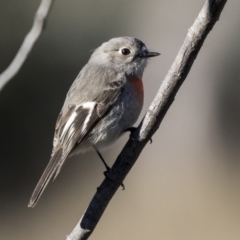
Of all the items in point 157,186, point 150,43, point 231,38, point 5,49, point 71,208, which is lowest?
point 71,208

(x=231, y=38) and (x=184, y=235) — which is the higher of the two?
(x=231, y=38)

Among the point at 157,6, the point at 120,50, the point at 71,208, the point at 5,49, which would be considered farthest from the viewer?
the point at 157,6

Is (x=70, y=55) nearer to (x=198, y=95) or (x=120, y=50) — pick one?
(x=198, y=95)

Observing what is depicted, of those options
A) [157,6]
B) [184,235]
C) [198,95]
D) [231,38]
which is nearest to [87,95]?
[184,235]

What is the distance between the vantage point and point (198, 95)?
1062 cm

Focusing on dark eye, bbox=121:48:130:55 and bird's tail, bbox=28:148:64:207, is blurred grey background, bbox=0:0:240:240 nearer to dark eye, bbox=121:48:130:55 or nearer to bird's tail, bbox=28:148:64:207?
dark eye, bbox=121:48:130:55

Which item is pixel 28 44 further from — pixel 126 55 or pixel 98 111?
pixel 126 55

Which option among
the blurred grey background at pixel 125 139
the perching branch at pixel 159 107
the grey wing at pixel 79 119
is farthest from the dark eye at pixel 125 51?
the blurred grey background at pixel 125 139

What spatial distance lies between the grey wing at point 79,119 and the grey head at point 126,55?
0.26m

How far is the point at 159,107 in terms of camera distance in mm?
2938

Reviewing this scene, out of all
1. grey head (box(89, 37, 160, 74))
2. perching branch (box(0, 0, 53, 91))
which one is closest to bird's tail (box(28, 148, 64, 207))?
grey head (box(89, 37, 160, 74))

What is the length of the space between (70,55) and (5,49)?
1.32 meters

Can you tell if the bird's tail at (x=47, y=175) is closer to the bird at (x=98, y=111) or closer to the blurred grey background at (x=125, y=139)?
the bird at (x=98, y=111)

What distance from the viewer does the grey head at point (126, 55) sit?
447cm
